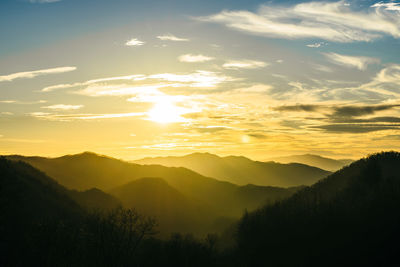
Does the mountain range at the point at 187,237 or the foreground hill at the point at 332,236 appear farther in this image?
the foreground hill at the point at 332,236

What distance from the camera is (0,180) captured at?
9531 centimetres

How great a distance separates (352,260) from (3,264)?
80353mm

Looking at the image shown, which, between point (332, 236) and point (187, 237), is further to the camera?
point (332, 236)

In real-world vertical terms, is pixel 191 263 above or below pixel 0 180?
below

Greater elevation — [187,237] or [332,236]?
[187,237]

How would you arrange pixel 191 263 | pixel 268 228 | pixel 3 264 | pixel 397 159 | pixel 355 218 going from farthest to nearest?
pixel 397 159 < pixel 268 228 < pixel 355 218 < pixel 191 263 < pixel 3 264

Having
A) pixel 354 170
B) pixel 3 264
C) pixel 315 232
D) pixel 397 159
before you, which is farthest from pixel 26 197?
pixel 397 159

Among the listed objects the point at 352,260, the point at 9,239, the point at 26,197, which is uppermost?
the point at 26,197

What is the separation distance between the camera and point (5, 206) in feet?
289

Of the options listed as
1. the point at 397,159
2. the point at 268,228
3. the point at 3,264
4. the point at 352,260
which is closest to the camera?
the point at 3,264

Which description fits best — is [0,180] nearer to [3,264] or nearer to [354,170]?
[3,264]

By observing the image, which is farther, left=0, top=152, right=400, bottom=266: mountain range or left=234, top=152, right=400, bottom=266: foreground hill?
left=234, top=152, right=400, bottom=266: foreground hill

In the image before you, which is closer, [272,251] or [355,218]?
[272,251]

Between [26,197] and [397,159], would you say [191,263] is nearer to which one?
[26,197]
